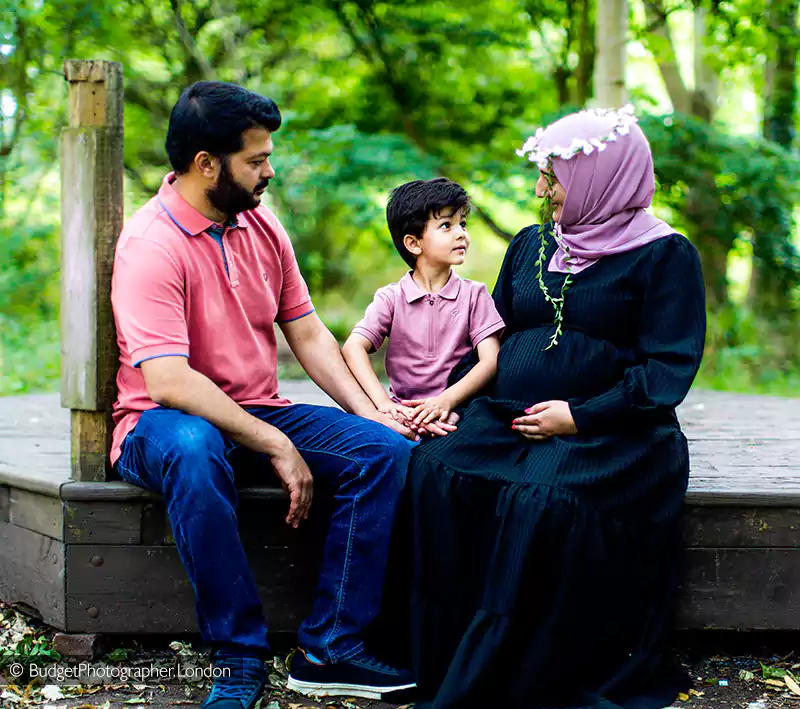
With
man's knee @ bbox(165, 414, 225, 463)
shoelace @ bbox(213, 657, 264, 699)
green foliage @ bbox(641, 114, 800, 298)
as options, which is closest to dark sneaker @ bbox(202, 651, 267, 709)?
shoelace @ bbox(213, 657, 264, 699)

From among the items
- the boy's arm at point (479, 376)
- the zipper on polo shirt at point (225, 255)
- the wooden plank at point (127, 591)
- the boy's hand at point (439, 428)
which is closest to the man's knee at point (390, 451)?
the boy's hand at point (439, 428)

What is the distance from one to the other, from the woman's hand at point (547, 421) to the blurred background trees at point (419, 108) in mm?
4056

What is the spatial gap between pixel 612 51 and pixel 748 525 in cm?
416

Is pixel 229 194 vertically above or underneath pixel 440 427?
above

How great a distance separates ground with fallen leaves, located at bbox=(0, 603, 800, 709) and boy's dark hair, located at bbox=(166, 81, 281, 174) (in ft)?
5.09

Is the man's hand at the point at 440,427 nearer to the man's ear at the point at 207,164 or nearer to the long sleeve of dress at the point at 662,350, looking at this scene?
the long sleeve of dress at the point at 662,350

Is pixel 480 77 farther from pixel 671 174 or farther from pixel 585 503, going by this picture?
pixel 585 503

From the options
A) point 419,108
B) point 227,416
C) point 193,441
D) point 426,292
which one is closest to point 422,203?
point 426,292

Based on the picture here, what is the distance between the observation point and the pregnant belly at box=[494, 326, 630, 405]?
2664mm

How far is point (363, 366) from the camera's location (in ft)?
9.86

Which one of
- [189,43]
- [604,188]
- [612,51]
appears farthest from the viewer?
[189,43]

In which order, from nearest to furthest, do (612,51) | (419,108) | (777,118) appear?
(612,51) < (419,108) < (777,118)

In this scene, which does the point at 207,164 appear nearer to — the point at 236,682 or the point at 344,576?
the point at 344,576

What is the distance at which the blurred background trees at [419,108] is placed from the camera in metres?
7.00
